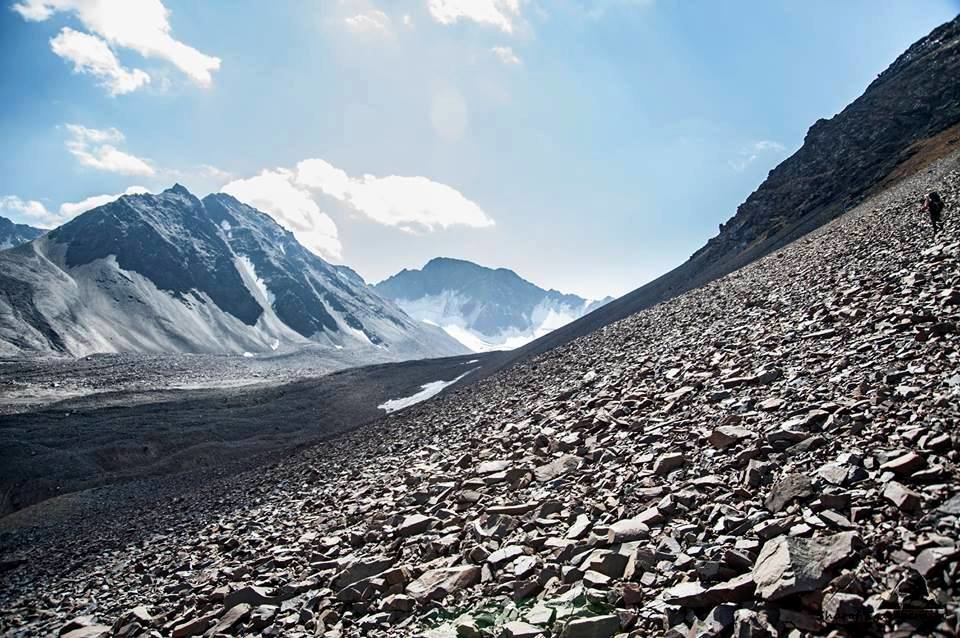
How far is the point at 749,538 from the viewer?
597cm

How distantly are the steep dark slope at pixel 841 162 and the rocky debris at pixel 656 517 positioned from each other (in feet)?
112

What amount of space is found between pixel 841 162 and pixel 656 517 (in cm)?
7390

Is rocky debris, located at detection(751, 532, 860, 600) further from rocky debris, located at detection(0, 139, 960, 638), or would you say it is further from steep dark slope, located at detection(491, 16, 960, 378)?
steep dark slope, located at detection(491, 16, 960, 378)

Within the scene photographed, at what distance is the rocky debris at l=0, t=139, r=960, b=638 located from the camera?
201 inches

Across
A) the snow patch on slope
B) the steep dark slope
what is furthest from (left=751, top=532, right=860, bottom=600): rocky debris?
the snow patch on slope

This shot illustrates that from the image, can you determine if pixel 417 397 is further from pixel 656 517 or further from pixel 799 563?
pixel 799 563

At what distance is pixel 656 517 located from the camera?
7.14 meters

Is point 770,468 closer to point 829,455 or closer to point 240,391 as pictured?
point 829,455

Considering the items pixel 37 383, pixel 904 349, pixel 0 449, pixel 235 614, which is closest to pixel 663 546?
pixel 904 349

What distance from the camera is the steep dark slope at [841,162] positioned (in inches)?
2010

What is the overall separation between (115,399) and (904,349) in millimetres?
83495

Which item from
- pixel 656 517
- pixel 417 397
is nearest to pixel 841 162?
pixel 417 397

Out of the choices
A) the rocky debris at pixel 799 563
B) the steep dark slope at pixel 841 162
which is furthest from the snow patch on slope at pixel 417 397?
the rocky debris at pixel 799 563

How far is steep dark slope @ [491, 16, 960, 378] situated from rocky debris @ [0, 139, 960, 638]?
34.0 m
